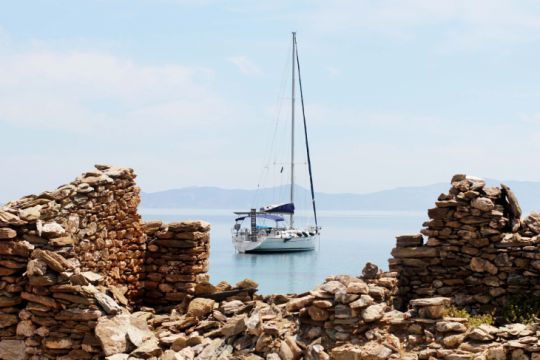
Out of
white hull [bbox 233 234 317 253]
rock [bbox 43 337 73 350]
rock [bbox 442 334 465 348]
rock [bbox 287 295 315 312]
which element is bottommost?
white hull [bbox 233 234 317 253]

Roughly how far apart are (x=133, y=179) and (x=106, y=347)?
5479 mm

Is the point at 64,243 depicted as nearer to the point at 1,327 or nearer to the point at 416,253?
the point at 1,327

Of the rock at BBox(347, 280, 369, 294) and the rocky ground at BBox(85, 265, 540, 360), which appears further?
the rock at BBox(347, 280, 369, 294)

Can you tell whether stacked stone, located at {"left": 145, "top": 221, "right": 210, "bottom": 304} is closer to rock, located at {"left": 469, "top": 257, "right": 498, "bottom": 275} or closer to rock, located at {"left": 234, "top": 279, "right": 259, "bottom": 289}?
rock, located at {"left": 234, "top": 279, "right": 259, "bottom": 289}

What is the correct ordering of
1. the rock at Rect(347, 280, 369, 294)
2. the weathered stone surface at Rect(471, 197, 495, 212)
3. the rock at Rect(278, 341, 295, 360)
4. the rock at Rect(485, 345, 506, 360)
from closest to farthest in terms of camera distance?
the rock at Rect(485, 345, 506, 360) → the rock at Rect(278, 341, 295, 360) → the rock at Rect(347, 280, 369, 294) → the weathered stone surface at Rect(471, 197, 495, 212)

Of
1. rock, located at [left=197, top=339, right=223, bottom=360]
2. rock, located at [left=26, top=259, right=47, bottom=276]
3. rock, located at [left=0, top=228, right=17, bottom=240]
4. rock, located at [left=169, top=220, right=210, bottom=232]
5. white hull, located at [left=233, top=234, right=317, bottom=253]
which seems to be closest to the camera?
rock, located at [left=197, top=339, right=223, bottom=360]

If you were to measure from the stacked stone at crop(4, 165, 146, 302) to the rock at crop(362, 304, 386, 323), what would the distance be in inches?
219

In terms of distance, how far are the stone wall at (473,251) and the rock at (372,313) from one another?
3.24 meters

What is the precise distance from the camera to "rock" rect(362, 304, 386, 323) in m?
13.7

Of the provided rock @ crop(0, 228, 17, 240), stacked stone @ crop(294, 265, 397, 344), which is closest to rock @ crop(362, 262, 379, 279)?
stacked stone @ crop(294, 265, 397, 344)

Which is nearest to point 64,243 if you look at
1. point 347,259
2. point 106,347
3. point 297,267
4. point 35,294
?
point 35,294

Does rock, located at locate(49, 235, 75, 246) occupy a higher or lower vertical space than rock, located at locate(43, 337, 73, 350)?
higher

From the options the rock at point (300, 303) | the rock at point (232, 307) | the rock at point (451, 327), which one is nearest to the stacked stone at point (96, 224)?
the rock at point (232, 307)

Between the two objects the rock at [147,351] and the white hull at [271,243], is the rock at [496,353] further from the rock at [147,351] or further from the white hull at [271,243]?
the white hull at [271,243]
